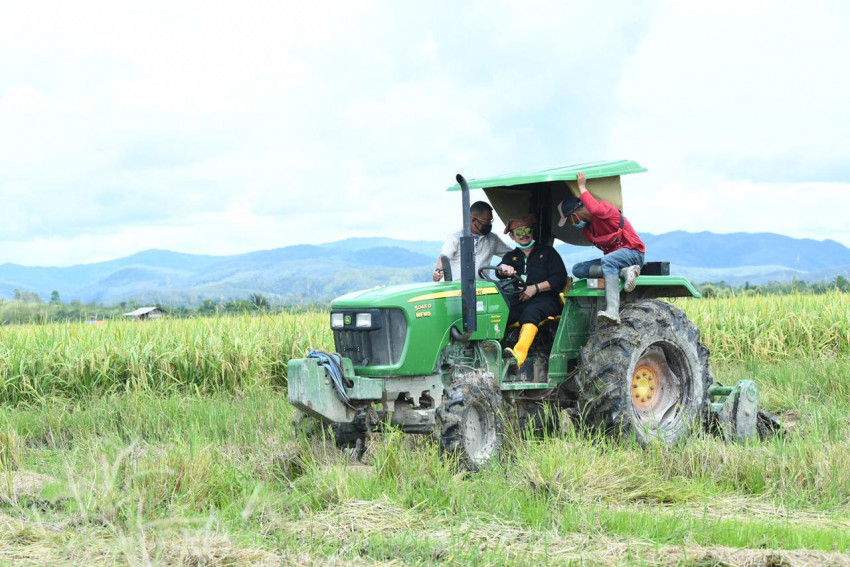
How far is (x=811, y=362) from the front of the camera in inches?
492

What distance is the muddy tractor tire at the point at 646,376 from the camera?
7445 millimetres

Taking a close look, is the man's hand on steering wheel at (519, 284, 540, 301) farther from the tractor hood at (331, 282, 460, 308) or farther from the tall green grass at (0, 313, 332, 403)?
the tall green grass at (0, 313, 332, 403)

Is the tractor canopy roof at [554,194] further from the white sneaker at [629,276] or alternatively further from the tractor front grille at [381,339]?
the tractor front grille at [381,339]

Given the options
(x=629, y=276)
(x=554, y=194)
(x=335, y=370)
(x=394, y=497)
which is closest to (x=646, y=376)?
(x=629, y=276)

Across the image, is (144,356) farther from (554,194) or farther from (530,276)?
(554,194)

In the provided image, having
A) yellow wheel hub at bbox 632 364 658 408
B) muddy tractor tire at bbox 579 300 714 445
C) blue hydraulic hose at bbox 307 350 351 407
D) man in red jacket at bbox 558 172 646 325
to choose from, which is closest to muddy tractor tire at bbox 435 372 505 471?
blue hydraulic hose at bbox 307 350 351 407

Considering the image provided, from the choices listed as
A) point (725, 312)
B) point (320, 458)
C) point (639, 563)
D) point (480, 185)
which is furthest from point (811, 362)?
point (639, 563)

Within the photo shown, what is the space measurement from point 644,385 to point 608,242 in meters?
1.31

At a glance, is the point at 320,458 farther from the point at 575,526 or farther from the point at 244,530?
the point at 575,526

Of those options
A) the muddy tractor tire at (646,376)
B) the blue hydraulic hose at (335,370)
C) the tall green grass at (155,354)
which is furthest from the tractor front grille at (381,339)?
the tall green grass at (155,354)

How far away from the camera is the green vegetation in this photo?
4.77m

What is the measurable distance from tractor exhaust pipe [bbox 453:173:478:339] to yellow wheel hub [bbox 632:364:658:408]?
1652mm

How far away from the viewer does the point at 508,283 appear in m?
7.84

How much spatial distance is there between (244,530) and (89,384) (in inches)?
241
